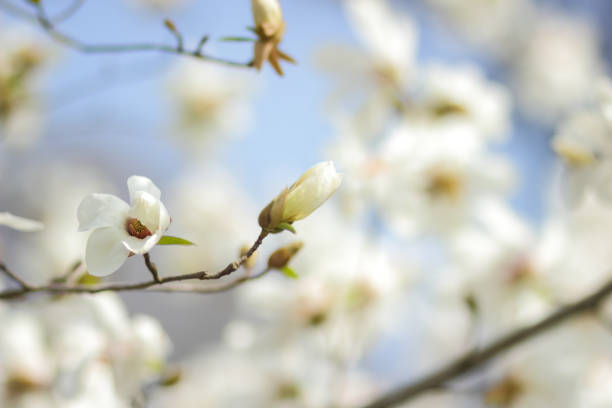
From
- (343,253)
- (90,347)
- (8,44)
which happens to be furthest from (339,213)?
(8,44)

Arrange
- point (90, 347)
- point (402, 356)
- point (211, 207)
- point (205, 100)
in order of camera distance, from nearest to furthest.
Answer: point (90, 347)
point (205, 100)
point (211, 207)
point (402, 356)

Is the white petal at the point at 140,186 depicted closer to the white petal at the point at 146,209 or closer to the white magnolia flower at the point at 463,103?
the white petal at the point at 146,209

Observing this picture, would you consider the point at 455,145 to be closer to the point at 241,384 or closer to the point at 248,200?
the point at 241,384

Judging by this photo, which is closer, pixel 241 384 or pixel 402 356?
pixel 241 384

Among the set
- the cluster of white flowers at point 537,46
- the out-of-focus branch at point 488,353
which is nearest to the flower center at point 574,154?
the out-of-focus branch at point 488,353

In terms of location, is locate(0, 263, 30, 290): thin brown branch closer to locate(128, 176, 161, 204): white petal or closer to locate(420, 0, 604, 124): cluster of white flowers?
locate(128, 176, 161, 204): white petal

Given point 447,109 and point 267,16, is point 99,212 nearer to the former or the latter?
point 267,16

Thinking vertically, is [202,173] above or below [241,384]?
above
